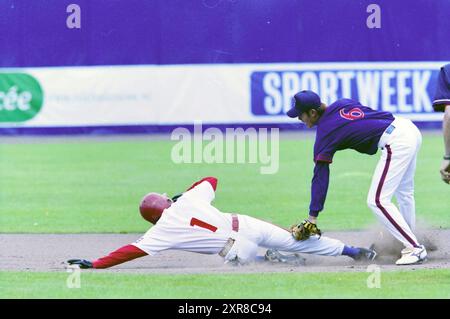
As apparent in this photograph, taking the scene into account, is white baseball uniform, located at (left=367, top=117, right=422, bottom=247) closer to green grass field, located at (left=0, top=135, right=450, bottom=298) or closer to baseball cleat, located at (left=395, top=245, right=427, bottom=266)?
baseball cleat, located at (left=395, top=245, right=427, bottom=266)

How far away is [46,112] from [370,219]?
34.1 feet

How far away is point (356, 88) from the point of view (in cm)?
2048

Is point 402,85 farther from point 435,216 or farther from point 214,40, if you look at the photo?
point 435,216

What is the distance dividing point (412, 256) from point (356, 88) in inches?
487

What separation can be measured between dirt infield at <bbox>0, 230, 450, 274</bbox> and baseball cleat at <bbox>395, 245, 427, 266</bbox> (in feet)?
0.25

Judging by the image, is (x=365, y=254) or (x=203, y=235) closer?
(x=203, y=235)

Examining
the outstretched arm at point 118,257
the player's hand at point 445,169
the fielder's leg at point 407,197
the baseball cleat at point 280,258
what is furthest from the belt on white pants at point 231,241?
the player's hand at point 445,169

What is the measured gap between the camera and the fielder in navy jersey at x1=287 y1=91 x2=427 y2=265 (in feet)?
27.3

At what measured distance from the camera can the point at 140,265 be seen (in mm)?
8961

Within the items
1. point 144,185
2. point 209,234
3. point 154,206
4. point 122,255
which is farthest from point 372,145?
point 144,185

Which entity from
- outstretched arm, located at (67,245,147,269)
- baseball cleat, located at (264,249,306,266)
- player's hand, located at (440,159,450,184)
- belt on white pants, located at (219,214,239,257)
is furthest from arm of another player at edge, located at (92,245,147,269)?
player's hand, located at (440,159,450,184)

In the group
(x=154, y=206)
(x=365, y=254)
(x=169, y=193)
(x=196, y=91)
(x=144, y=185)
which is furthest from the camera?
(x=196, y=91)

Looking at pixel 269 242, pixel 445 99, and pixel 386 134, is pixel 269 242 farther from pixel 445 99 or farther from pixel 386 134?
pixel 445 99
